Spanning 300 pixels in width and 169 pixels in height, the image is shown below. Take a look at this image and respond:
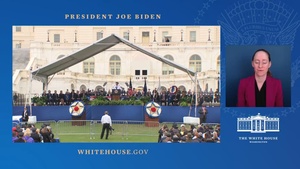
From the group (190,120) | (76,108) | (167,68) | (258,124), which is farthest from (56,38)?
(258,124)

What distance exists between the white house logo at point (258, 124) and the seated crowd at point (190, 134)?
0.32 metres

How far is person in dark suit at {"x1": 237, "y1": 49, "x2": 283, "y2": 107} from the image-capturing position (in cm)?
866

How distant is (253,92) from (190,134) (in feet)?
3.51

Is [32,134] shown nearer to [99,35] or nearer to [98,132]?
[98,132]

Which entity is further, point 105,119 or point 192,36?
point 105,119

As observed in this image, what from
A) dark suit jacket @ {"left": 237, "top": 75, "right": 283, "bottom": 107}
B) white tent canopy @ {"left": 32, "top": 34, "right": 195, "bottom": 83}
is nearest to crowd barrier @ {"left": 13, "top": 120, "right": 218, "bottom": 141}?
dark suit jacket @ {"left": 237, "top": 75, "right": 283, "bottom": 107}

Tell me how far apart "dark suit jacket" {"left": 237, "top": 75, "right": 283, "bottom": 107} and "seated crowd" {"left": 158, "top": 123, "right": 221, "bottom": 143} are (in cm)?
53

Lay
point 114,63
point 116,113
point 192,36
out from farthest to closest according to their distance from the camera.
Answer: point 116,113 < point 114,63 < point 192,36

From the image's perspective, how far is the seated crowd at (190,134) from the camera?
342 inches

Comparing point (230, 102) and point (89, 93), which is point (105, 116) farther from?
point (230, 102)

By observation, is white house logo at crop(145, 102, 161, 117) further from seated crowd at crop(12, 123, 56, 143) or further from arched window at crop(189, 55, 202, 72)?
seated crowd at crop(12, 123, 56, 143)

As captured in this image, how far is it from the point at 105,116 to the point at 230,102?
178 centimetres

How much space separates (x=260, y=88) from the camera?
872 centimetres

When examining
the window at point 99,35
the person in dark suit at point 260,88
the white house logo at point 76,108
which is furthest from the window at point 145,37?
the person in dark suit at point 260,88
